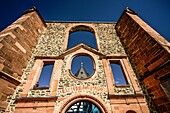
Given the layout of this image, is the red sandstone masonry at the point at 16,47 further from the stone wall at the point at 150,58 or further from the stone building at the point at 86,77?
the stone wall at the point at 150,58

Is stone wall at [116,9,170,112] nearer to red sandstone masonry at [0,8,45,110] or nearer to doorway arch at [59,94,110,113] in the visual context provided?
doorway arch at [59,94,110,113]

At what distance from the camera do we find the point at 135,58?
6.81 m

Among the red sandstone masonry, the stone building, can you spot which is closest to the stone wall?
the stone building

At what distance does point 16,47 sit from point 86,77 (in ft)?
14.2

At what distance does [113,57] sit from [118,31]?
3.40 m

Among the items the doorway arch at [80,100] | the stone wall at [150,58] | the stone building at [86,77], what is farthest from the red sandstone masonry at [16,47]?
the stone wall at [150,58]

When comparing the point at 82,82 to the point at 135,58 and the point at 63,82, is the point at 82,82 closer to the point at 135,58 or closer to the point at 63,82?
the point at 63,82

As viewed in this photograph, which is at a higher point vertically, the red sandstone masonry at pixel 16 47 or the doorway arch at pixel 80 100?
the red sandstone masonry at pixel 16 47

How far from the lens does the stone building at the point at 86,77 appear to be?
195 inches

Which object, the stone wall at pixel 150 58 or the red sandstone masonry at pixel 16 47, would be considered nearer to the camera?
the stone wall at pixel 150 58

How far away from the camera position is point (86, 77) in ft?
21.1

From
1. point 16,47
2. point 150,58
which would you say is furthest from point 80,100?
point 16,47

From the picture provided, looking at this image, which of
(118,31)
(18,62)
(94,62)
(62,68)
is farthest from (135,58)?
(18,62)

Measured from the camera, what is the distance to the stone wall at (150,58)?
4.72 meters
